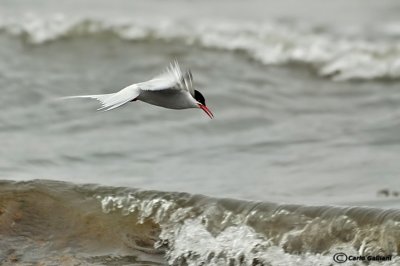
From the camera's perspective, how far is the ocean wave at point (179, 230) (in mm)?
5203

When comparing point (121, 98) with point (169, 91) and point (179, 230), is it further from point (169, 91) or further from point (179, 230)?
point (179, 230)

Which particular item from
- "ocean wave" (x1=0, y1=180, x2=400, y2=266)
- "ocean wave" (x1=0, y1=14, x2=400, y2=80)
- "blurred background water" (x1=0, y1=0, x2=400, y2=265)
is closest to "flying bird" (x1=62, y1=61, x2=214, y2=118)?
"ocean wave" (x1=0, y1=180, x2=400, y2=266)

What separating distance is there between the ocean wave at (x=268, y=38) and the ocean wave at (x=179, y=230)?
17.9 ft

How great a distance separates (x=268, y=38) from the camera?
40.3 ft

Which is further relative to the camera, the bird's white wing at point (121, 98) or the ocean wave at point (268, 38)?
the ocean wave at point (268, 38)

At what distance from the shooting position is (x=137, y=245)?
17.9 ft

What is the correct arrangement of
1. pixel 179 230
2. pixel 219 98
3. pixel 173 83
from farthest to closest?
pixel 219 98 → pixel 179 230 → pixel 173 83

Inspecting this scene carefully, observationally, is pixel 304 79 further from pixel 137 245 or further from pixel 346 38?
pixel 137 245

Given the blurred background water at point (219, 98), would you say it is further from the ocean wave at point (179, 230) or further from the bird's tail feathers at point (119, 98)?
the bird's tail feathers at point (119, 98)

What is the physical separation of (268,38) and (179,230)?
7.05m

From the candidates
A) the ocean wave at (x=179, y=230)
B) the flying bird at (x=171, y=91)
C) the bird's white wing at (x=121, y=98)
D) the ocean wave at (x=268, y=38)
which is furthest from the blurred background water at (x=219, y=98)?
the bird's white wing at (x=121, y=98)

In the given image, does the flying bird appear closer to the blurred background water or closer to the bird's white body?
the bird's white body

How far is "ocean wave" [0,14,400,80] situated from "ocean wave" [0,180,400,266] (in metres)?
5.47

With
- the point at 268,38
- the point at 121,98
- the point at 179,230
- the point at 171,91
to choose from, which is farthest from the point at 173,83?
the point at 268,38
